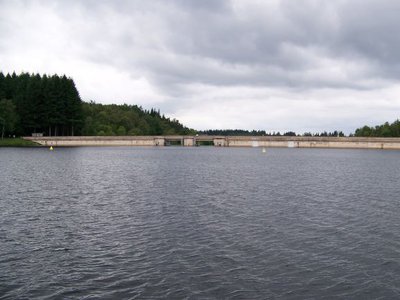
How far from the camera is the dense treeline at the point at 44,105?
587 feet

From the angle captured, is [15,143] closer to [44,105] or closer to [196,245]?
[44,105]

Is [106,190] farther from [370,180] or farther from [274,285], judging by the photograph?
[370,180]

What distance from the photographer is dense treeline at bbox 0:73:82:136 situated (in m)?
179

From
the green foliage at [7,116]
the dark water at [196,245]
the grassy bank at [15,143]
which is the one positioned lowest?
the dark water at [196,245]

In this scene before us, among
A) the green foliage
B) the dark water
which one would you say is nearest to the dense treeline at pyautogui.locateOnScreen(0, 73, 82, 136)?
the green foliage

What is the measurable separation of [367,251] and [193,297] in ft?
39.8

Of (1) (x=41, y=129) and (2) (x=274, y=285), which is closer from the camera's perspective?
(2) (x=274, y=285)

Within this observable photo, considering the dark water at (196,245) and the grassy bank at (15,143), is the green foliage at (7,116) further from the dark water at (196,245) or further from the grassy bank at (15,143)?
the dark water at (196,245)

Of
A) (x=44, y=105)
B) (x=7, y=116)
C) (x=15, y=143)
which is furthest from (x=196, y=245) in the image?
(x=44, y=105)

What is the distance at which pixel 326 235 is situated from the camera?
27406 millimetres

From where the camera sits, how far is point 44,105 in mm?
179875

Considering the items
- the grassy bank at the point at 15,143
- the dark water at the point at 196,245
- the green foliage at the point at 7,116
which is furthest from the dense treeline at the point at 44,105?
the dark water at the point at 196,245

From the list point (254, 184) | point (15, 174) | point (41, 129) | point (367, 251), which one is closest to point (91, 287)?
point (367, 251)

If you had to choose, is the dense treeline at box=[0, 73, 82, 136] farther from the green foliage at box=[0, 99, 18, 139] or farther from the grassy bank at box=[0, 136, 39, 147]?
the grassy bank at box=[0, 136, 39, 147]
